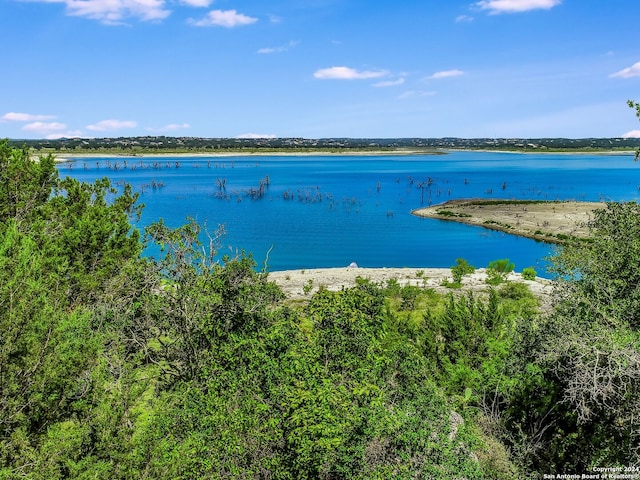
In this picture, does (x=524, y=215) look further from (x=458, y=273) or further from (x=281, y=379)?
(x=281, y=379)

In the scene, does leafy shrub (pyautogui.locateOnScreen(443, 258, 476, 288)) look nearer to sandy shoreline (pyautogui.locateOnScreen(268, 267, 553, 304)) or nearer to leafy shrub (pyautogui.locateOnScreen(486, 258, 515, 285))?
sandy shoreline (pyautogui.locateOnScreen(268, 267, 553, 304))

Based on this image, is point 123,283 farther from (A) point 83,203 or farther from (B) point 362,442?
(B) point 362,442

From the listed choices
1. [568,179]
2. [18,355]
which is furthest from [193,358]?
[568,179]

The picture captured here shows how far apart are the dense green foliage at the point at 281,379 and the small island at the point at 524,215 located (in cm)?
5278

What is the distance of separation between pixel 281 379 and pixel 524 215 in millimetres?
77752

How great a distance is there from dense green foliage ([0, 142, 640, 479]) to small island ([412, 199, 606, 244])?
52780 mm

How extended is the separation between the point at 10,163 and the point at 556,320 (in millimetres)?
21405

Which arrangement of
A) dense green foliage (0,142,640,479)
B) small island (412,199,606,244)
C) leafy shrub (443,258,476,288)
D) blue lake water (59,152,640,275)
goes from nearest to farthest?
dense green foliage (0,142,640,479)
leafy shrub (443,258,476,288)
blue lake water (59,152,640,275)
small island (412,199,606,244)

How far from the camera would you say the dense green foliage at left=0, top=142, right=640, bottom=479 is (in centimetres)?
918

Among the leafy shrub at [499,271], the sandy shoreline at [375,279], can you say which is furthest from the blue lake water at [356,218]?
the leafy shrub at [499,271]

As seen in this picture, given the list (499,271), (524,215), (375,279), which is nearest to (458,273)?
(499,271)

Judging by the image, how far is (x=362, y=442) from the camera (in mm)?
9328

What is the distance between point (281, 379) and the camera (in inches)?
430

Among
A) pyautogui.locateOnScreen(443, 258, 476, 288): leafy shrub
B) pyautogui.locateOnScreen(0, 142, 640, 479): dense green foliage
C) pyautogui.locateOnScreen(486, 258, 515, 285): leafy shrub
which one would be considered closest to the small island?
pyautogui.locateOnScreen(486, 258, 515, 285): leafy shrub
